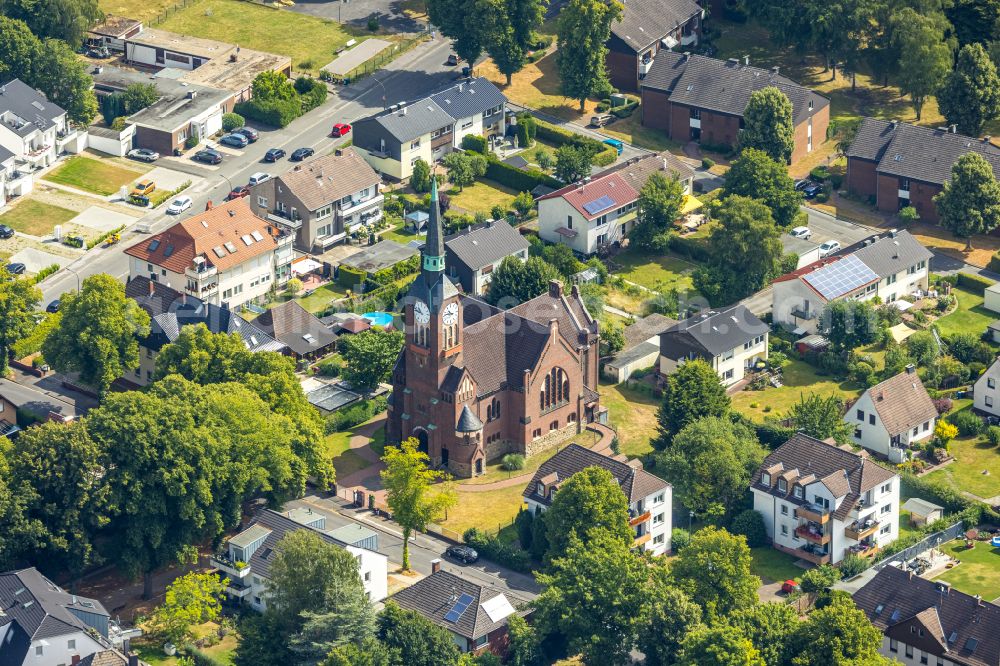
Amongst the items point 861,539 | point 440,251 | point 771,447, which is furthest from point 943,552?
point 440,251

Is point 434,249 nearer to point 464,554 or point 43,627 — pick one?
point 464,554

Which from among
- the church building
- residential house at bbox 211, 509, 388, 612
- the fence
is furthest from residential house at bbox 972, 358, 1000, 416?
residential house at bbox 211, 509, 388, 612

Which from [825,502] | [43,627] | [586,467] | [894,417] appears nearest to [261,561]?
[43,627]

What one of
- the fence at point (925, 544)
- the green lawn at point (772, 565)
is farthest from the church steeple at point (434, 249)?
the fence at point (925, 544)

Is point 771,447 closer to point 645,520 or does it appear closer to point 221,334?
point 645,520

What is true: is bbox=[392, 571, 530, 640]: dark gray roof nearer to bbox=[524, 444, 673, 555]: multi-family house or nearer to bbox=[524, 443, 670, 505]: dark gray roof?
bbox=[524, 444, 673, 555]: multi-family house
